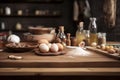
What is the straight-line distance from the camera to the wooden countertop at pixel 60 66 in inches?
60.3

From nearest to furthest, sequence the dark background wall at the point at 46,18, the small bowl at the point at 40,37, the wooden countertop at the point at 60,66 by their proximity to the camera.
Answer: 1. the wooden countertop at the point at 60,66
2. the small bowl at the point at 40,37
3. the dark background wall at the point at 46,18

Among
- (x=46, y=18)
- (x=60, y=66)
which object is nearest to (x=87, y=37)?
(x=60, y=66)

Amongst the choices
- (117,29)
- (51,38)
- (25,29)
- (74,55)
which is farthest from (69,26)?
(74,55)

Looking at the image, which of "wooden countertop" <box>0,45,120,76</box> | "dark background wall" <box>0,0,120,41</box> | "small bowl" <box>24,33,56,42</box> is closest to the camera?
"wooden countertop" <box>0,45,120,76</box>

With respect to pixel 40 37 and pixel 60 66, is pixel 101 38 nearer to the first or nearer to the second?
pixel 40 37

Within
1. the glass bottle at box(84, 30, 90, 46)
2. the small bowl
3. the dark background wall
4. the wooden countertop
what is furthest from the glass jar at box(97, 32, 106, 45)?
the dark background wall

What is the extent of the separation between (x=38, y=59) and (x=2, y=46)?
0.66 metres

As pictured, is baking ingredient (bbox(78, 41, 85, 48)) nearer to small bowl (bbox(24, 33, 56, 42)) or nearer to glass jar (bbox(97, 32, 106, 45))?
glass jar (bbox(97, 32, 106, 45))

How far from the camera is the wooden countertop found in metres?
1.53

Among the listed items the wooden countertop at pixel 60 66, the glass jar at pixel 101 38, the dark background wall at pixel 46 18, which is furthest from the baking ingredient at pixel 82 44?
the dark background wall at pixel 46 18

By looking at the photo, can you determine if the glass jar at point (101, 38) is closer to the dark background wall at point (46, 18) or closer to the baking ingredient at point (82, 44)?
the baking ingredient at point (82, 44)

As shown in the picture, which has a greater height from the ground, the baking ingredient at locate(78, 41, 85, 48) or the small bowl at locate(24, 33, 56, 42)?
the small bowl at locate(24, 33, 56, 42)

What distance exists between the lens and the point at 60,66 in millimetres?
1612
